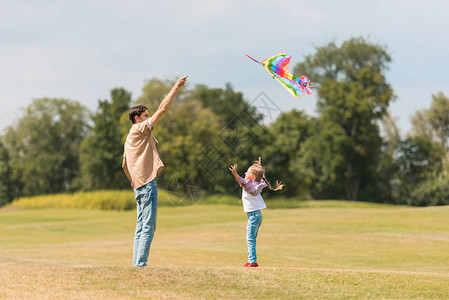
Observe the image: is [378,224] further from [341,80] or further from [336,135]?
[341,80]

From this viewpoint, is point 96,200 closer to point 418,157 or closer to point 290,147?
point 290,147

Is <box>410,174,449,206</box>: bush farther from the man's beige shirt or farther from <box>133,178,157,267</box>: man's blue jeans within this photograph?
the man's beige shirt

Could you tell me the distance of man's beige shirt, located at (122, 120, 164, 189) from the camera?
29.0 ft

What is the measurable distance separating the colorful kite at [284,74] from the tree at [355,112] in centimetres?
5389

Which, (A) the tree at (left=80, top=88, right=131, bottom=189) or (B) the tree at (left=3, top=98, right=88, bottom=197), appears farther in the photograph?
(B) the tree at (left=3, top=98, right=88, bottom=197)

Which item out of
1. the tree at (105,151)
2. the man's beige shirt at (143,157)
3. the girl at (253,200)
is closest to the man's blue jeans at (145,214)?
the man's beige shirt at (143,157)

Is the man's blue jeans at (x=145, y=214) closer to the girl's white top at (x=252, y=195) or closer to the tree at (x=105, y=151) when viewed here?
the girl's white top at (x=252, y=195)

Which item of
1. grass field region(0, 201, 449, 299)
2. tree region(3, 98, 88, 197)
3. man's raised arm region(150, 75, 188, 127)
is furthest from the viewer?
tree region(3, 98, 88, 197)

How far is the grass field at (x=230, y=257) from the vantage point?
8.37 m

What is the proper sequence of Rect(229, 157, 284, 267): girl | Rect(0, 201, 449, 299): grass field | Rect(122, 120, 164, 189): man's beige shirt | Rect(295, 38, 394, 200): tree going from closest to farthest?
Rect(0, 201, 449, 299): grass field → Rect(122, 120, 164, 189): man's beige shirt → Rect(229, 157, 284, 267): girl → Rect(295, 38, 394, 200): tree

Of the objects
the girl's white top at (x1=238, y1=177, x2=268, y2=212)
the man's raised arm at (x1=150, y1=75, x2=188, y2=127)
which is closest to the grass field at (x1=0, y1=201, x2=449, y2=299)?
the girl's white top at (x1=238, y1=177, x2=268, y2=212)

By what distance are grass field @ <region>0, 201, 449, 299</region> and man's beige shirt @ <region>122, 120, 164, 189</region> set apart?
1495 mm

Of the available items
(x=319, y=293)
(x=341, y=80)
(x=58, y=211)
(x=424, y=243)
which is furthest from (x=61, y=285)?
(x=341, y=80)

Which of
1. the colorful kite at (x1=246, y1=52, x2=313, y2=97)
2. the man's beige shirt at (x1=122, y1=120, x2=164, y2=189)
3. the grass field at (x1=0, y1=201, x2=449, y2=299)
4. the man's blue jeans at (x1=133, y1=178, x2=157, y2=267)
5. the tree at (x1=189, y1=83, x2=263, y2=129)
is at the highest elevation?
the tree at (x1=189, y1=83, x2=263, y2=129)
